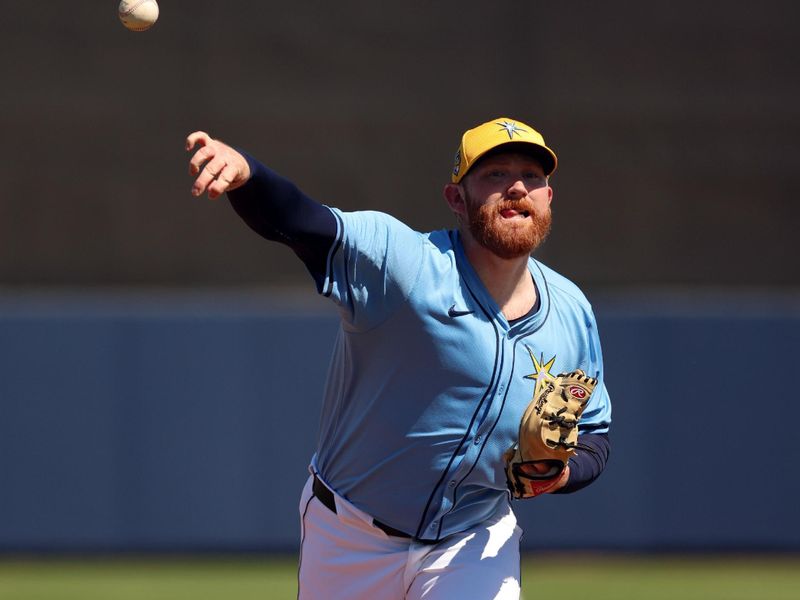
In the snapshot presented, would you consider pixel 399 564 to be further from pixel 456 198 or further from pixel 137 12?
pixel 137 12

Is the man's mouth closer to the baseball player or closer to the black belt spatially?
the baseball player

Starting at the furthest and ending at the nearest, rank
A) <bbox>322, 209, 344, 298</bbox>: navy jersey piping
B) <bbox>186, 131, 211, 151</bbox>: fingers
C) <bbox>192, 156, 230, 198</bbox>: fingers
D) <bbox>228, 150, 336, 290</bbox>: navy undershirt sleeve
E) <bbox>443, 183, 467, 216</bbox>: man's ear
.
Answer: <bbox>443, 183, 467, 216</bbox>: man's ear < <bbox>322, 209, 344, 298</bbox>: navy jersey piping < <bbox>228, 150, 336, 290</bbox>: navy undershirt sleeve < <bbox>186, 131, 211, 151</bbox>: fingers < <bbox>192, 156, 230, 198</bbox>: fingers

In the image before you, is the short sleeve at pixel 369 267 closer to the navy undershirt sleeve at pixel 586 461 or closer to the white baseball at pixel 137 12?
the navy undershirt sleeve at pixel 586 461

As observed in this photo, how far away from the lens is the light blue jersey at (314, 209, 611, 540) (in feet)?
12.5

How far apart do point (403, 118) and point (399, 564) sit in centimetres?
782

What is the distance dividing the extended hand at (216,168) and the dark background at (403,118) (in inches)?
309

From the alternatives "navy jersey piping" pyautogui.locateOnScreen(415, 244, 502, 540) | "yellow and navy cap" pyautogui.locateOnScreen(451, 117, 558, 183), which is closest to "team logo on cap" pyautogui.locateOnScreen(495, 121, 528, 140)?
"yellow and navy cap" pyautogui.locateOnScreen(451, 117, 558, 183)

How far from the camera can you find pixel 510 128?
13.1ft

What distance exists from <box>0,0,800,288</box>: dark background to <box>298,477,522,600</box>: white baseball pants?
→ 285 inches

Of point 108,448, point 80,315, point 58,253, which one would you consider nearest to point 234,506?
point 108,448

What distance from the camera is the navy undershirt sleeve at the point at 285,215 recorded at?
3438mm

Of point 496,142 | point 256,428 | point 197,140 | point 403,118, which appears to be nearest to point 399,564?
point 496,142

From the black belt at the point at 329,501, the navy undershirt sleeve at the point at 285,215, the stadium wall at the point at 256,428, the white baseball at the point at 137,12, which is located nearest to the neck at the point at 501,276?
the navy undershirt sleeve at the point at 285,215

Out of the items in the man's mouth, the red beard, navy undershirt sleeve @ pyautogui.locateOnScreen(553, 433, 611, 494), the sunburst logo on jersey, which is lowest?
navy undershirt sleeve @ pyautogui.locateOnScreen(553, 433, 611, 494)
